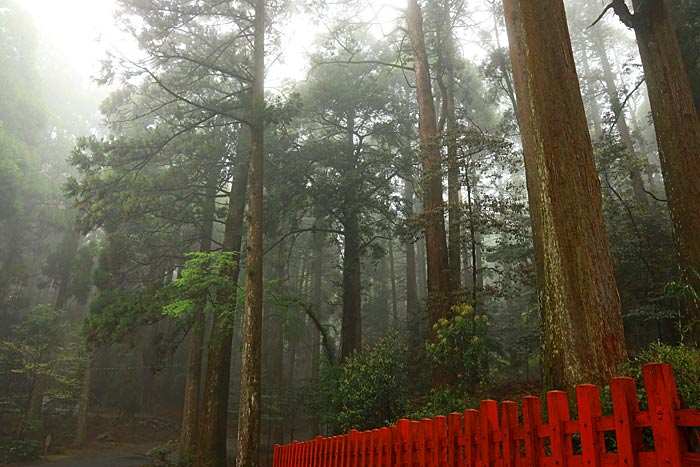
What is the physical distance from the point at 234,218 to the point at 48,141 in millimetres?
27315

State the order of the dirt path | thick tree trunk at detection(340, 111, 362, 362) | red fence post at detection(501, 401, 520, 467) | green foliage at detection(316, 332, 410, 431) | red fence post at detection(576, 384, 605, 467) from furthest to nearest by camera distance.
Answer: the dirt path, thick tree trunk at detection(340, 111, 362, 362), green foliage at detection(316, 332, 410, 431), red fence post at detection(501, 401, 520, 467), red fence post at detection(576, 384, 605, 467)

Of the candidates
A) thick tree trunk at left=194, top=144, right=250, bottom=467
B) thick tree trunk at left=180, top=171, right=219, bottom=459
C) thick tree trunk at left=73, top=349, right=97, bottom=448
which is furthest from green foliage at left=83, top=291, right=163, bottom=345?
thick tree trunk at left=73, top=349, right=97, bottom=448

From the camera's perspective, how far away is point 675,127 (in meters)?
7.27

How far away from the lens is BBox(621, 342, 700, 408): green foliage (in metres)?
3.09

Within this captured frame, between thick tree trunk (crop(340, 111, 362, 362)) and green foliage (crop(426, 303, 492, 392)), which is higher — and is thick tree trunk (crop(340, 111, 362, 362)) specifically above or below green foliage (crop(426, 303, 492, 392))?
above

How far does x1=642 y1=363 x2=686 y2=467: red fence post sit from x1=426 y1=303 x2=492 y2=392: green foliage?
21.5 ft

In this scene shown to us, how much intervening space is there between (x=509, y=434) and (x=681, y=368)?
Result: 5.69ft

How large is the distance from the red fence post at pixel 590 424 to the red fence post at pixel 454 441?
1.12 m

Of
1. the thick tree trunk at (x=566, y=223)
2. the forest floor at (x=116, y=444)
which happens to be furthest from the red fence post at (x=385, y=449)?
the forest floor at (x=116, y=444)

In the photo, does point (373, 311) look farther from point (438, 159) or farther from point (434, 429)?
point (434, 429)

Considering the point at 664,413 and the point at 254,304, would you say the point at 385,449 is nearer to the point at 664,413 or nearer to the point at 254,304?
the point at 664,413

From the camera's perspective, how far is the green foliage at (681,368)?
3.09m

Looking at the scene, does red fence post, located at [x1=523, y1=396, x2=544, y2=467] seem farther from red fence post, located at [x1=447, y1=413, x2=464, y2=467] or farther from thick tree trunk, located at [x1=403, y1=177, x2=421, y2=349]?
thick tree trunk, located at [x1=403, y1=177, x2=421, y2=349]

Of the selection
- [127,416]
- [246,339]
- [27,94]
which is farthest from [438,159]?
[27,94]
